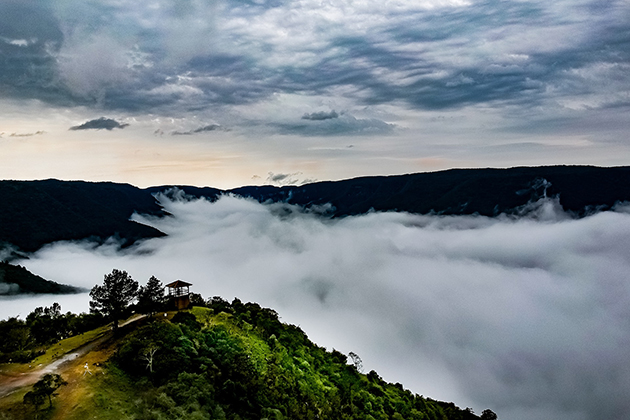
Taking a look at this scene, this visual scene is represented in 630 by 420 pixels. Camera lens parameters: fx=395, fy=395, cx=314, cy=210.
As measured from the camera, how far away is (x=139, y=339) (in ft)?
185

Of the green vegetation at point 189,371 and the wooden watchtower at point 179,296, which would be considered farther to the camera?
the wooden watchtower at point 179,296

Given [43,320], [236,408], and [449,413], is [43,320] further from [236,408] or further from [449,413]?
[449,413]

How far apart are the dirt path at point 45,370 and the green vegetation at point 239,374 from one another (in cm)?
664

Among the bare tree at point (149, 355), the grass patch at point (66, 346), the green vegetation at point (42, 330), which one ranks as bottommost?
the green vegetation at point (42, 330)

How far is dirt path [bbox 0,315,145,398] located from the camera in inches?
1826

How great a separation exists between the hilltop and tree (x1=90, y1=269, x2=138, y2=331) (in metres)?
4.09

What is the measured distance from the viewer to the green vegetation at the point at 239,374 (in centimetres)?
4799

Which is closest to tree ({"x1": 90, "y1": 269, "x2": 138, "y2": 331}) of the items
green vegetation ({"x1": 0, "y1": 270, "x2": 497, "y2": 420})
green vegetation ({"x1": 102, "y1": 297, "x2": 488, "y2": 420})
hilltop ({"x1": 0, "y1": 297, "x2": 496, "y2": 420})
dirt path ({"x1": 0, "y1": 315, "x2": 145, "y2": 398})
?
green vegetation ({"x1": 0, "y1": 270, "x2": 497, "y2": 420})

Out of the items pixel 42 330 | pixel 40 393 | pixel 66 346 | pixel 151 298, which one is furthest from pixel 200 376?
pixel 42 330

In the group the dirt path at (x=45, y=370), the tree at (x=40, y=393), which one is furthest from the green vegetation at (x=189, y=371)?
the dirt path at (x=45, y=370)

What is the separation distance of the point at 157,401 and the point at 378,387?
56928 millimetres

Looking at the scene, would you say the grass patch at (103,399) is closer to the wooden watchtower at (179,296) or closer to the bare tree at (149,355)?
the bare tree at (149,355)

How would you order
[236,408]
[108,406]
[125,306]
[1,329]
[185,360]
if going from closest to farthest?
[108,406] → [236,408] → [185,360] → [125,306] → [1,329]

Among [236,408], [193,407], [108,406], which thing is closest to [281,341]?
[236,408]
